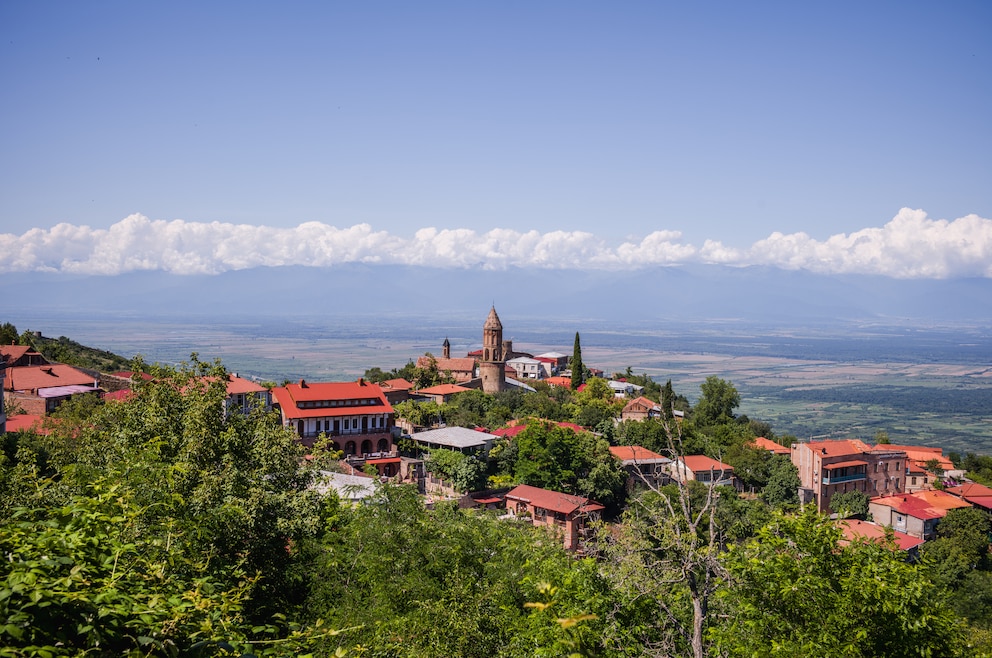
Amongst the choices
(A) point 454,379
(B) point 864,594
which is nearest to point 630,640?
(B) point 864,594

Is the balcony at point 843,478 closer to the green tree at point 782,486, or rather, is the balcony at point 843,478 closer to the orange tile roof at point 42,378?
the green tree at point 782,486

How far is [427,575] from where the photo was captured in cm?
1209

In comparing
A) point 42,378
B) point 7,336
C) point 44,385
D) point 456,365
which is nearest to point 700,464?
point 456,365

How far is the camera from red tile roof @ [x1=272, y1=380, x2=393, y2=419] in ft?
127

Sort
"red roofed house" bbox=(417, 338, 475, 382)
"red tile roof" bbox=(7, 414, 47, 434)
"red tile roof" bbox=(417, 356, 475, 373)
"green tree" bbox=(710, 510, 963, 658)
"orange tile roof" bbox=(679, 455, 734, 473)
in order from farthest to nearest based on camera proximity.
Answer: "red tile roof" bbox=(417, 356, 475, 373) → "red roofed house" bbox=(417, 338, 475, 382) → "orange tile roof" bbox=(679, 455, 734, 473) → "red tile roof" bbox=(7, 414, 47, 434) → "green tree" bbox=(710, 510, 963, 658)

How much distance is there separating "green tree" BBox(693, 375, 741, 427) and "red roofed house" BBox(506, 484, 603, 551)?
81.8 ft

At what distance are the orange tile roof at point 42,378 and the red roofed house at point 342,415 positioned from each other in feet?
34.7

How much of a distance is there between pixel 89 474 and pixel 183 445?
316cm

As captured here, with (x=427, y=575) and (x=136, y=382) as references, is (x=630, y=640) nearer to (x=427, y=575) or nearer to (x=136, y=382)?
(x=427, y=575)

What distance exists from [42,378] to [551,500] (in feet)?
92.0

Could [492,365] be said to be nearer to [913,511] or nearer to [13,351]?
[913,511]

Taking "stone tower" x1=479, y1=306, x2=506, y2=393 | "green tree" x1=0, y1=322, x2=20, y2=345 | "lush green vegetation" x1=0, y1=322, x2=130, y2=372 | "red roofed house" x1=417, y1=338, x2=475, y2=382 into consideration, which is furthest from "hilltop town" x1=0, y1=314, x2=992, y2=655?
"red roofed house" x1=417, y1=338, x2=475, y2=382

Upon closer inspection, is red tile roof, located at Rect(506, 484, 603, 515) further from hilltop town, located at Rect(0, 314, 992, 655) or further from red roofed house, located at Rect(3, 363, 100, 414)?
red roofed house, located at Rect(3, 363, 100, 414)

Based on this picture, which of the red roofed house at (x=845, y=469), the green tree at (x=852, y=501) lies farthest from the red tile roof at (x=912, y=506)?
the red roofed house at (x=845, y=469)
